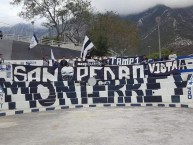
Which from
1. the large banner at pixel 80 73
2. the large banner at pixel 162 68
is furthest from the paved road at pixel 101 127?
the large banner at pixel 162 68

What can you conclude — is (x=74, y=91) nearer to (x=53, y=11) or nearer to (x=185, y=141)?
(x=185, y=141)

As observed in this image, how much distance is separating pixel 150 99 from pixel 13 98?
208 inches

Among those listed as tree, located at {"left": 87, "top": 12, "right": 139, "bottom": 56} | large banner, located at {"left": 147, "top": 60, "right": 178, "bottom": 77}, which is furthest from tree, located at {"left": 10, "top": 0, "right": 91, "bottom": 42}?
large banner, located at {"left": 147, "top": 60, "right": 178, "bottom": 77}

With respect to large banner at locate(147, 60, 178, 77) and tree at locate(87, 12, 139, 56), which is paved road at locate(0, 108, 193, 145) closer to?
large banner at locate(147, 60, 178, 77)

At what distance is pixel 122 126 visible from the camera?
10.5 metres

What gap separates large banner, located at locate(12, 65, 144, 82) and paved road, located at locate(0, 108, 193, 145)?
2.81 metres

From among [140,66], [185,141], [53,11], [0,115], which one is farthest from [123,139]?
[53,11]

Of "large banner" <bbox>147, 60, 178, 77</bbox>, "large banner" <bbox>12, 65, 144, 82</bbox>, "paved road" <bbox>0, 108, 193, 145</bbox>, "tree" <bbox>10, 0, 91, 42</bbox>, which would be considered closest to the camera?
"paved road" <bbox>0, 108, 193, 145</bbox>

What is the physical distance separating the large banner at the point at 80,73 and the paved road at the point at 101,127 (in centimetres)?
281

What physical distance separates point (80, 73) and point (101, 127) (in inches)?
278

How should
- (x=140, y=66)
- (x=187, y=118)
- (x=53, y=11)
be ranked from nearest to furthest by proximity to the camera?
1. (x=187, y=118)
2. (x=140, y=66)
3. (x=53, y=11)

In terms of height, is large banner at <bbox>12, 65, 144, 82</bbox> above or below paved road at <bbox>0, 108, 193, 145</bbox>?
above

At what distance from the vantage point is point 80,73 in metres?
17.3

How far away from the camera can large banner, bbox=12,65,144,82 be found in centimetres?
1636
